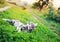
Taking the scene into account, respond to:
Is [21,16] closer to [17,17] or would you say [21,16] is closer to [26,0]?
[17,17]

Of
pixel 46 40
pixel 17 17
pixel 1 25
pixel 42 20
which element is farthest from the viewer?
pixel 42 20

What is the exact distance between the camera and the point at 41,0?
60.3 feet

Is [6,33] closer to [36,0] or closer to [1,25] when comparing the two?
[1,25]

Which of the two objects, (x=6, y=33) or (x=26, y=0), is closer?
(x=6, y=33)

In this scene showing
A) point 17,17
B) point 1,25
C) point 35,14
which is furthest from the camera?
point 35,14

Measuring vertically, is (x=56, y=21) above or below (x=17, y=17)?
below

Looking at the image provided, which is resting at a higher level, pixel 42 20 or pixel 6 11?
pixel 6 11

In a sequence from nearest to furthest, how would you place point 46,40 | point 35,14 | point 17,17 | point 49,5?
point 46,40 → point 17,17 → point 35,14 → point 49,5

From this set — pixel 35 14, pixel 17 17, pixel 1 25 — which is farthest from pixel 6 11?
pixel 35 14

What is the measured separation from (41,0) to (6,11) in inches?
200

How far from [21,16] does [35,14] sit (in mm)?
3291

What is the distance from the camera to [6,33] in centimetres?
1055

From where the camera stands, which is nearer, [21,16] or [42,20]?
[21,16]

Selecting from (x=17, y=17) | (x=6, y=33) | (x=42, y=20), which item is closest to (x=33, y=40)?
(x=6, y=33)
